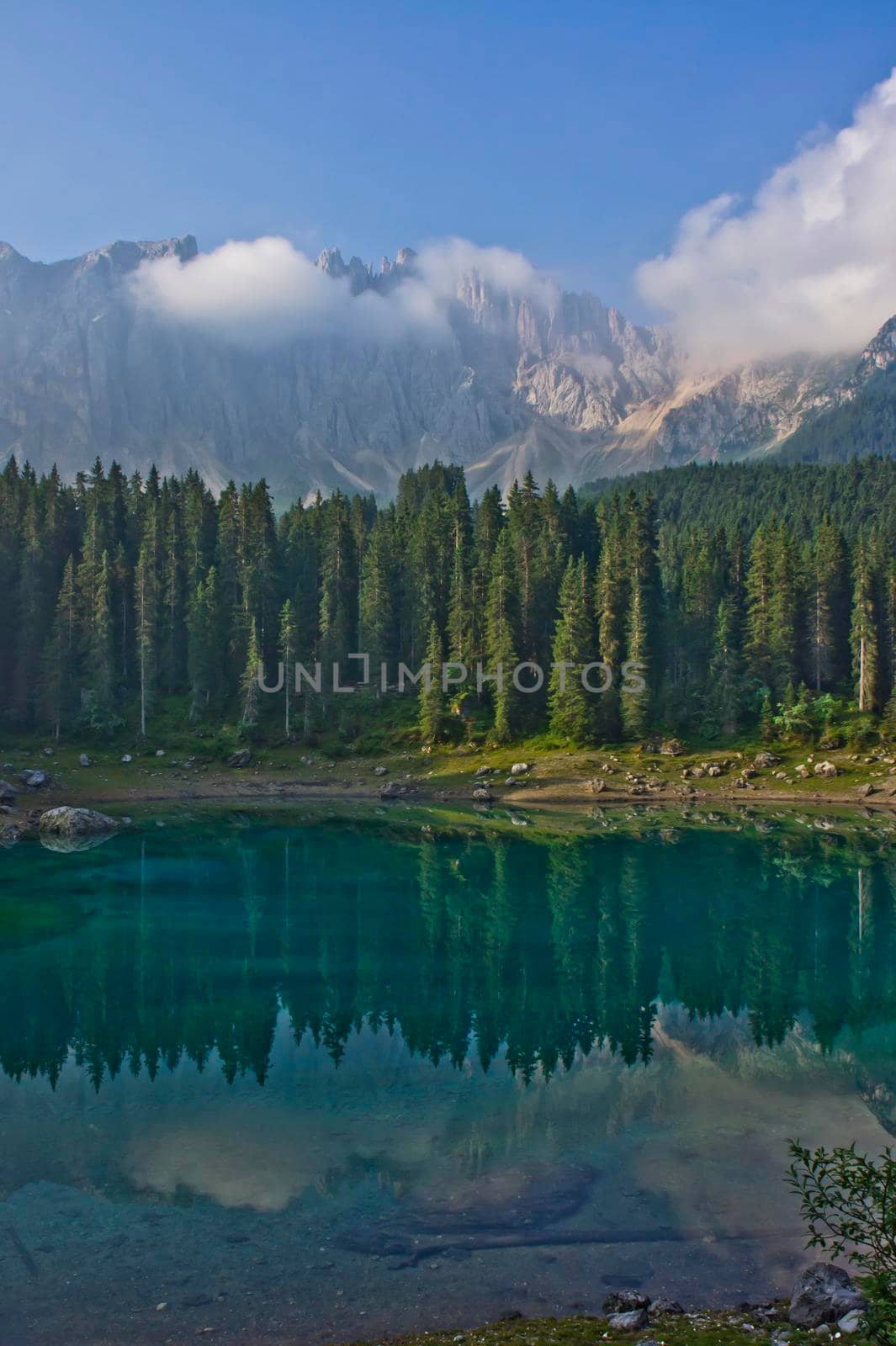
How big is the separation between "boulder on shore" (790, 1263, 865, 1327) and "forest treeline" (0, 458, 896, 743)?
7663 cm

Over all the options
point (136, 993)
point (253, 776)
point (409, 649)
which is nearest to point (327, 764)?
point (253, 776)

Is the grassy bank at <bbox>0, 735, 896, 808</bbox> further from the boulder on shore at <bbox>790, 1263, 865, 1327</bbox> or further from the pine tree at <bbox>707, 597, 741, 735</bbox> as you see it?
the boulder on shore at <bbox>790, 1263, 865, 1327</bbox>

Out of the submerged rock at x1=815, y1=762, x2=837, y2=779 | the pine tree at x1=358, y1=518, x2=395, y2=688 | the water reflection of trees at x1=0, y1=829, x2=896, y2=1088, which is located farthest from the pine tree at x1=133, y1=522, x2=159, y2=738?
the submerged rock at x1=815, y1=762, x2=837, y2=779

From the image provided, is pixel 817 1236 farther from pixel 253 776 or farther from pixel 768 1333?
pixel 253 776

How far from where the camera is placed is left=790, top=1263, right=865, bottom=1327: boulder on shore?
1380cm

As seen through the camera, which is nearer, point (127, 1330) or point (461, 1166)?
point (127, 1330)

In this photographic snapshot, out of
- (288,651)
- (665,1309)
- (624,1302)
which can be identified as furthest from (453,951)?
(288,651)

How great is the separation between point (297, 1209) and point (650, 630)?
277 ft

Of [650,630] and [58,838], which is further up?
[650,630]

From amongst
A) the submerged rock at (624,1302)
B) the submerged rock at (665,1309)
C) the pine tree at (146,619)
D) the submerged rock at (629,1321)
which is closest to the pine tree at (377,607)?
the pine tree at (146,619)

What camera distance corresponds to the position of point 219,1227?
1836cm

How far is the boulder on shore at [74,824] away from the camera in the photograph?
6662 centimetres

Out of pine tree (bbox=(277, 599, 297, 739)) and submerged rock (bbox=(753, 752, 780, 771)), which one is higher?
pine tree (bbox=(277, 599, 297, 739))

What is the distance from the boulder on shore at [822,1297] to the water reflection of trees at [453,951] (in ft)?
41.3
